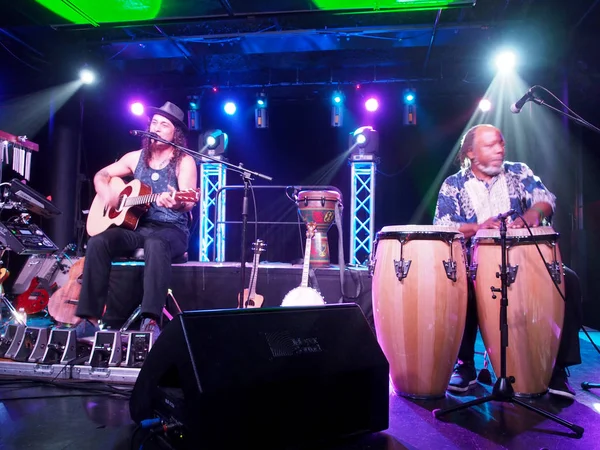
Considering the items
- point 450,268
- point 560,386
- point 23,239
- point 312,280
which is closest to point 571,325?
point 560,386

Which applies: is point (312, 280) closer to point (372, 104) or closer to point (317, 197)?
point (317, 197)

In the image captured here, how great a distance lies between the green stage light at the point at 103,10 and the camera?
15.4 feet

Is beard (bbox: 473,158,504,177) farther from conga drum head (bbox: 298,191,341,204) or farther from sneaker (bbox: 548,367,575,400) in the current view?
conga drum head (bbox: 298,191,341,204)

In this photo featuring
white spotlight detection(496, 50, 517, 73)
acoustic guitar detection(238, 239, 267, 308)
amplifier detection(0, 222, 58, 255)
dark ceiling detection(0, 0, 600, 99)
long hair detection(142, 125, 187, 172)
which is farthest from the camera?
white spotlight detection(496, 50, 517, 73)

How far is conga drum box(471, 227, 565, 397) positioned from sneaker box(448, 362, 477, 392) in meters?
0.28

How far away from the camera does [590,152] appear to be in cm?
586

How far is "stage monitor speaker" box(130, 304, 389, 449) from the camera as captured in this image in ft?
4.73

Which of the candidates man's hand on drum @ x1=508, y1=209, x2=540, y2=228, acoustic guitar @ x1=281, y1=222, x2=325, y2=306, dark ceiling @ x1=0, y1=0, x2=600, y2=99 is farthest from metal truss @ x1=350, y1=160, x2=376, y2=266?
man's hand on drum @ x1=508, y1=209, x2=540, y2=228

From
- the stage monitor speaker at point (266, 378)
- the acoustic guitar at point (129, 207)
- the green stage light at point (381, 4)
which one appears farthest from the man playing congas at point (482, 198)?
the green stage light at point (381, 4)

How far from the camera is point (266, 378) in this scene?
5.05 ft

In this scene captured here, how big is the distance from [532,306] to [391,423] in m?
1.05

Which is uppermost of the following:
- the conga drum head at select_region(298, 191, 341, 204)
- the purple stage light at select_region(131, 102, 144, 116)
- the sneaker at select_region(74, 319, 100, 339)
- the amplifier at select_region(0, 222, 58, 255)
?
the purple stage light at select_region(131, 102, 144, 116)

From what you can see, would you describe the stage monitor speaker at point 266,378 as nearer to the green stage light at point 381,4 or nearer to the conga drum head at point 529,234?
the conga drum head at point 529,234

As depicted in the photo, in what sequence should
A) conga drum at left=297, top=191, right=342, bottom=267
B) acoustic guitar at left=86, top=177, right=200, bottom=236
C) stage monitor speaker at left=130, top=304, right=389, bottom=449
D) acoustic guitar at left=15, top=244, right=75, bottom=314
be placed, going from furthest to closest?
acoustic guitar at left=15, top=244, right=75, bottom=314 < conga drum at left=297, top=191, right=342, bottom=267 < acoustic guitar at left=86, top=177, right=200, bottom=236 < stage monitor speaker at left=130, top=304, right=389, bottom=449
